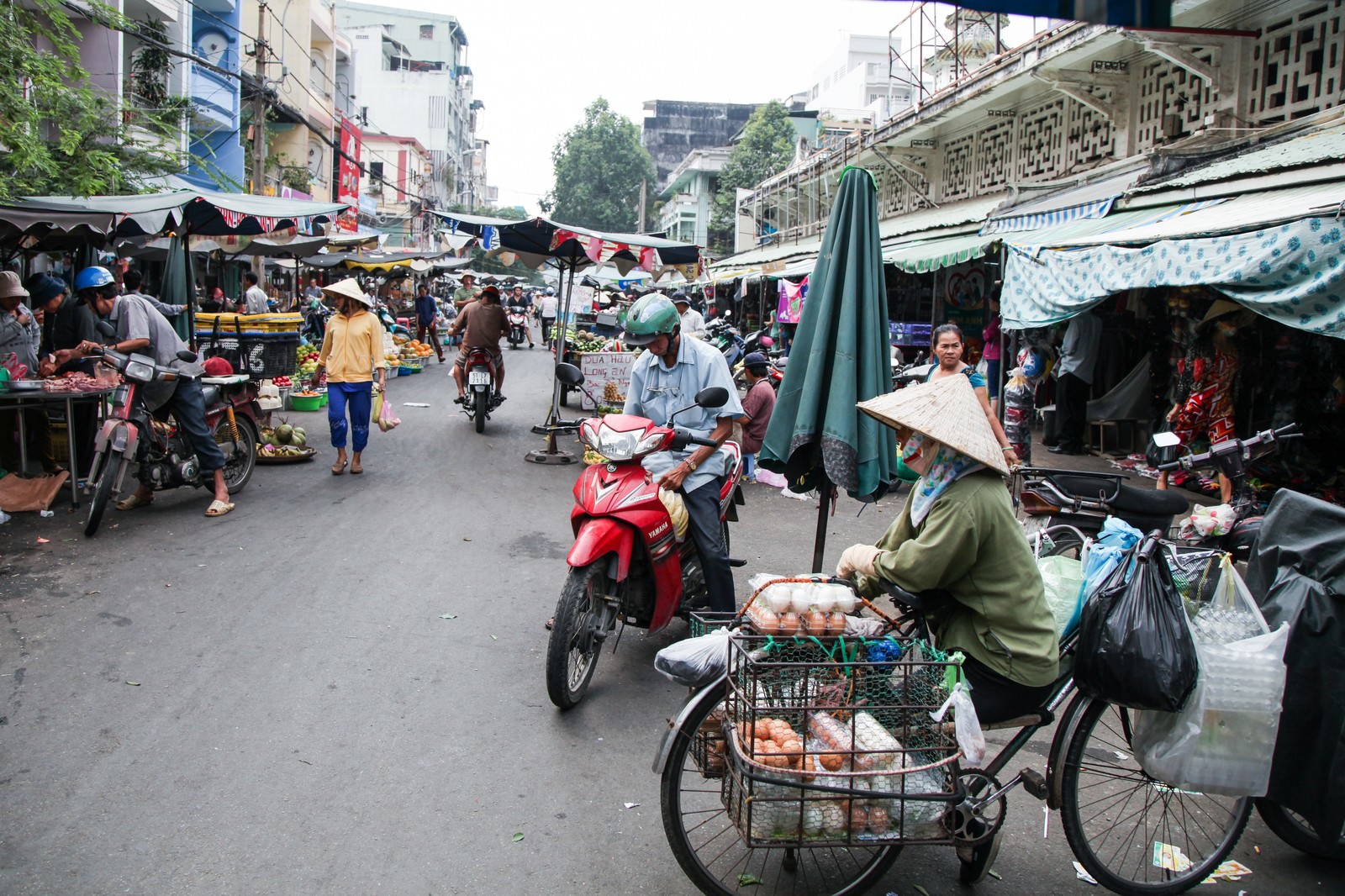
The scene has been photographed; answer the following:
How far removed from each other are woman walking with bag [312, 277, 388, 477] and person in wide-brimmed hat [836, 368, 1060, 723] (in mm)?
6964

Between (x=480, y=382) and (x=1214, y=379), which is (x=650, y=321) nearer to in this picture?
(x=1214, y=379)

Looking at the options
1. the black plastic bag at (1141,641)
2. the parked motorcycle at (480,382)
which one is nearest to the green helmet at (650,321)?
the black plastic bag at (1141,641)

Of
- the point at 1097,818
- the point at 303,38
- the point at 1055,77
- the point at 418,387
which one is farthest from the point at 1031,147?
the point at 303,38

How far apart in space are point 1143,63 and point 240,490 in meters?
11.0

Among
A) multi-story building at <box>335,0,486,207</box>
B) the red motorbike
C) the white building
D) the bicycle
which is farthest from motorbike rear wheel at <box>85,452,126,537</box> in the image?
multi-story building at <box>335,0,486,207</box>

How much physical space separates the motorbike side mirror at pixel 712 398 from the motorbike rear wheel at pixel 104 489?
15.1 feet

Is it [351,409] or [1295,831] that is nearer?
[1295,831]

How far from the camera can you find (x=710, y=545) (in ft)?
15.5

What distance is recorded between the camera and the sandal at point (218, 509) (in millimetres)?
7402

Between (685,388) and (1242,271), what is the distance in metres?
3.65

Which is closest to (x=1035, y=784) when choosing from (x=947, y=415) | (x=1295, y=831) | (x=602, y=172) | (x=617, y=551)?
(x=1295, y=831)

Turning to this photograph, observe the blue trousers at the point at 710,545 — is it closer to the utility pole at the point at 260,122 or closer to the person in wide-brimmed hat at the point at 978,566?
the person in wide-brimmed hat at the point at 978,566

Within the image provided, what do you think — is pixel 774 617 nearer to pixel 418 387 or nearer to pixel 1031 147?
pixel 1031 147

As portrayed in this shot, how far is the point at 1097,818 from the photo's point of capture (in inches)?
131
